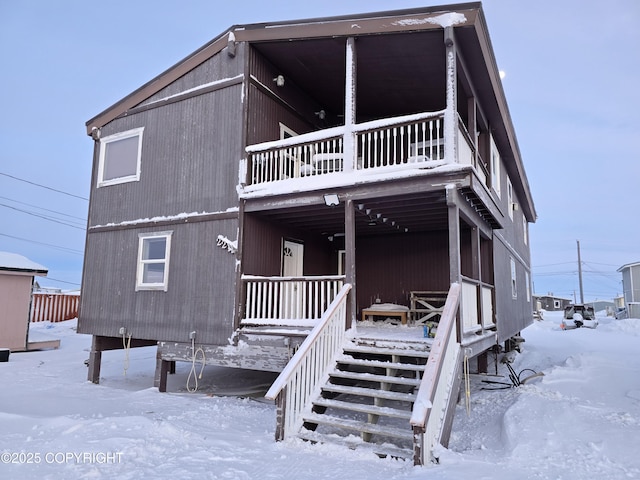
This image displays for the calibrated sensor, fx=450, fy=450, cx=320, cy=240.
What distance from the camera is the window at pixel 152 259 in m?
9.91

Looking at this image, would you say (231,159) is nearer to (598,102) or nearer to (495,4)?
(495,4)

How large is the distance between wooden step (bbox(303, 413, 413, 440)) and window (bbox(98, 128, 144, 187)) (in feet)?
24.5

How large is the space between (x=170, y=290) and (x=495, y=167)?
28.6ft

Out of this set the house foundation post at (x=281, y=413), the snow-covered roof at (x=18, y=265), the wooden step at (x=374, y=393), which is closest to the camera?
the house foundation post at (x=281, y=413)

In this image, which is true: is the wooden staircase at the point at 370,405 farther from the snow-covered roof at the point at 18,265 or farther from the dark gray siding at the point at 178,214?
the snow-covered roof at the point at 18,265

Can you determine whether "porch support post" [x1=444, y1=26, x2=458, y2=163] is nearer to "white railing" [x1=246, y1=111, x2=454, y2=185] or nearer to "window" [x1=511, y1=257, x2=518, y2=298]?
"white railing" [x1=246, y1=111, x2=454, y2=185]

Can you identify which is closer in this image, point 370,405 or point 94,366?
point 370,405

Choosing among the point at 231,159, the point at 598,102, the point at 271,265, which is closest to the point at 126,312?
the point at 271,265

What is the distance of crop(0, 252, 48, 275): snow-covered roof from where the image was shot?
1608cm

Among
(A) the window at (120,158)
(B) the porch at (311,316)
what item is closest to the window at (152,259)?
(A) the window at (120,158)

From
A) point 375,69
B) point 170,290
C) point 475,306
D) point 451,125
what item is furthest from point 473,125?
point 170,290

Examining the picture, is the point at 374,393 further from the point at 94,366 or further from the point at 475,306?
the point at 94,366

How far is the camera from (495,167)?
11938 mm

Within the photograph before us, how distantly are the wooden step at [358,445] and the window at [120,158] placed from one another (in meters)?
7.66
